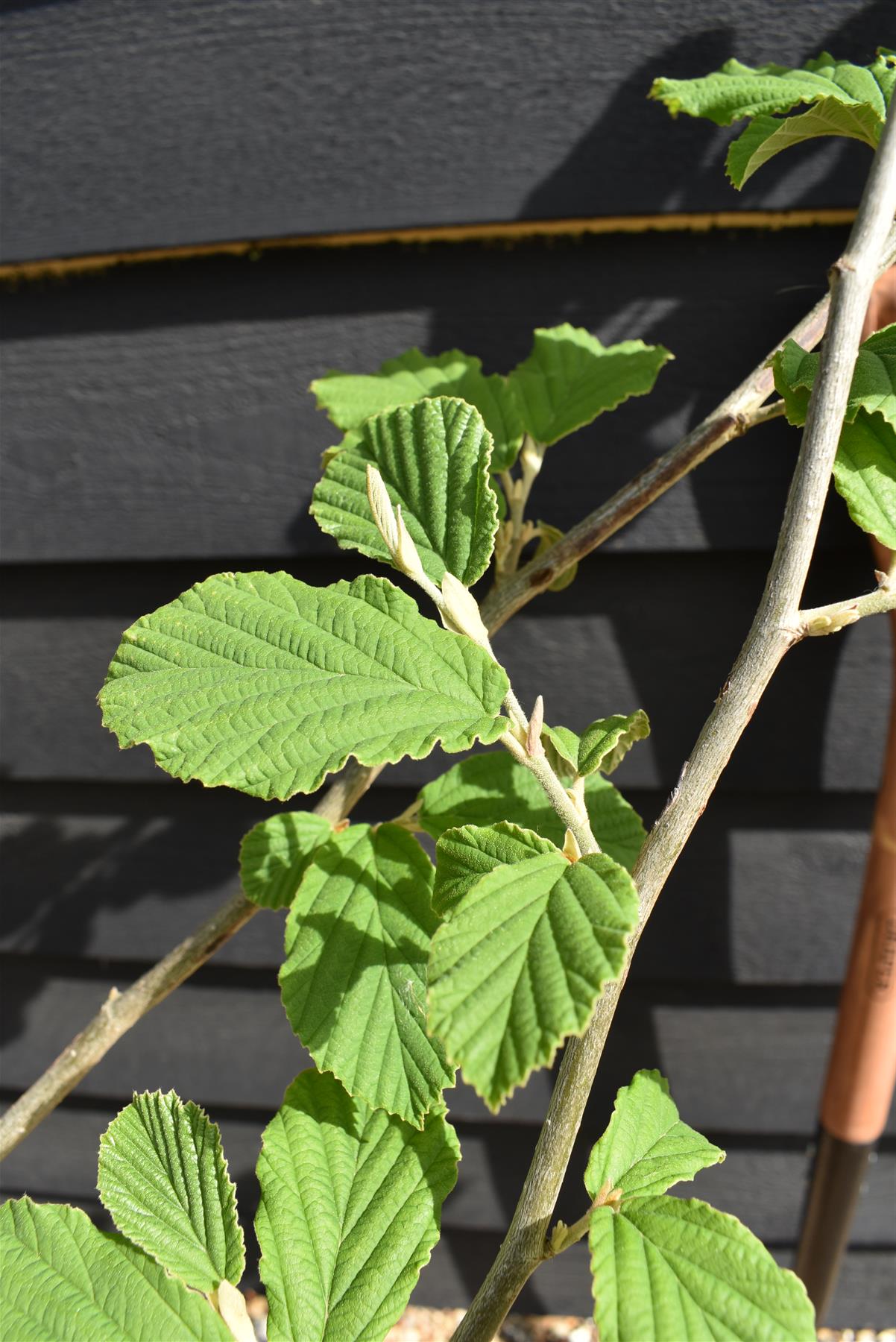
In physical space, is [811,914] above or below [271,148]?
below

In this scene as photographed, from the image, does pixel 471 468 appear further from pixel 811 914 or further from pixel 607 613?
pixel 811 914

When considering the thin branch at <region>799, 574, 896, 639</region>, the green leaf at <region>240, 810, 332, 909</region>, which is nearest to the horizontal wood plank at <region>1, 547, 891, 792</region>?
the green leaf at <region>240, 810, 332, 909</region>

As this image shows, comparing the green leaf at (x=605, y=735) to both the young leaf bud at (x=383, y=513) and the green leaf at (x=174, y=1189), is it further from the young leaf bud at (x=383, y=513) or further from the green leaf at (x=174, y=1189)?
the green leaf at (x=174, y=1189)

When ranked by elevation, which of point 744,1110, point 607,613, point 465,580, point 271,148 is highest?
point 271,148

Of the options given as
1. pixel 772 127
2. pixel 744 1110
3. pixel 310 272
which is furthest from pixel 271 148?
pixel 744 1110

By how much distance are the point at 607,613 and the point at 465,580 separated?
48 centimetres

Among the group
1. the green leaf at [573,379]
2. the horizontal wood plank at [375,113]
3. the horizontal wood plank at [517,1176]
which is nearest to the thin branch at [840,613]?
the green leaf at [573,379]

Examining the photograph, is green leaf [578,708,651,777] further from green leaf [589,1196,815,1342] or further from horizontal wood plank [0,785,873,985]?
horizontal wood plank [0,785,873,985]

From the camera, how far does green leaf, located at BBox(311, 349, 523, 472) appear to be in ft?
2.11

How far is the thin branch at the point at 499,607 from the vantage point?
563 mm

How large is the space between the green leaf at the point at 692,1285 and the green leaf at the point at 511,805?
208mm

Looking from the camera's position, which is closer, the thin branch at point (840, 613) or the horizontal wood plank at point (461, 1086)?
the thin branch at point (840, 613)

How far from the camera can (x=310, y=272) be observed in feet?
2.76

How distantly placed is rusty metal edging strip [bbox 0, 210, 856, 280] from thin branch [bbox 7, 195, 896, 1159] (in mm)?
237
